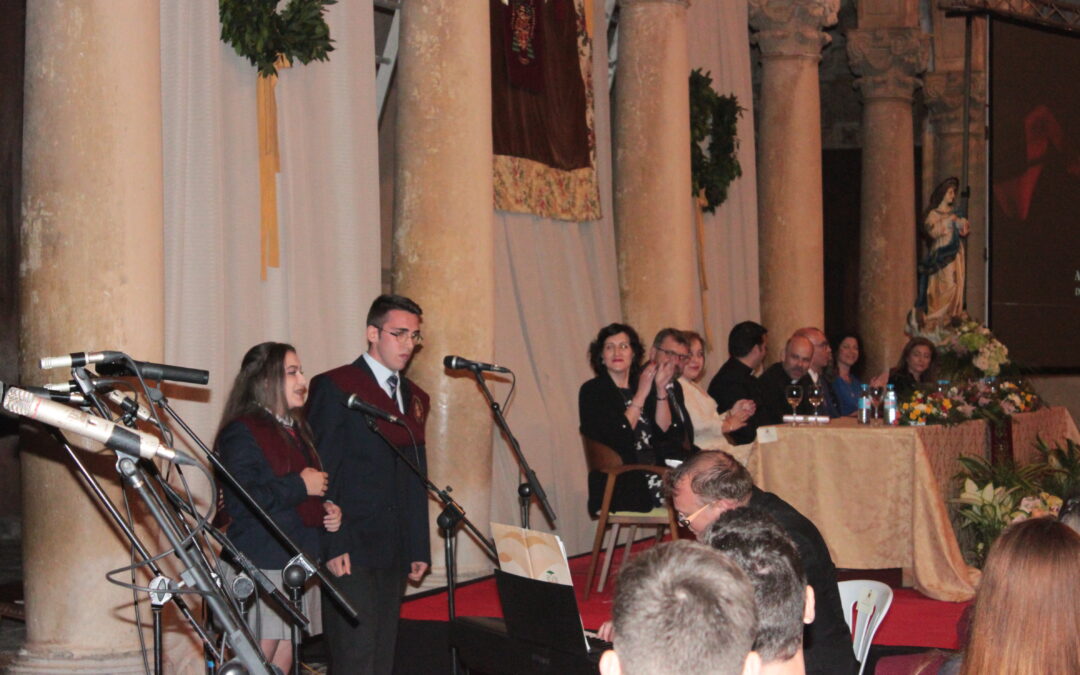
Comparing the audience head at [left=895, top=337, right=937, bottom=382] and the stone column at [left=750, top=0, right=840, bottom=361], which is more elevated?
the stone column at [left=750, top=0, right=840, bottom=361]

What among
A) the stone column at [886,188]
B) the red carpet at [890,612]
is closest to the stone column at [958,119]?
the stone column at [886,188]

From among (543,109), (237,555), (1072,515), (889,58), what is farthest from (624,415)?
(889,58)

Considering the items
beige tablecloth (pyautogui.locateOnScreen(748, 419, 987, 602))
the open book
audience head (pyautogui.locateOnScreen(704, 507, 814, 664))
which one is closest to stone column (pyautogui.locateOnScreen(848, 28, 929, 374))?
beige tablecloth (pyautogui.locateOnScreen(748, 419, 987, 602))

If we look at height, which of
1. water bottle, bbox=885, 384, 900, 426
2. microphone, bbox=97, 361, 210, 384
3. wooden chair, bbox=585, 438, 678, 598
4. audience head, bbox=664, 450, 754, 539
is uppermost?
microphone, bbox=97, 361, 210, 384

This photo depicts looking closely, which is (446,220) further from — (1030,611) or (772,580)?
(1030,611)

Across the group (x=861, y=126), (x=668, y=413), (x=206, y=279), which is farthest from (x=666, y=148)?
(x=861, y=126)

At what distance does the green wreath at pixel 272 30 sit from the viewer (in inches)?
226

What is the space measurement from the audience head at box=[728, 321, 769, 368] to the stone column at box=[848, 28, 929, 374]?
18.2 ft

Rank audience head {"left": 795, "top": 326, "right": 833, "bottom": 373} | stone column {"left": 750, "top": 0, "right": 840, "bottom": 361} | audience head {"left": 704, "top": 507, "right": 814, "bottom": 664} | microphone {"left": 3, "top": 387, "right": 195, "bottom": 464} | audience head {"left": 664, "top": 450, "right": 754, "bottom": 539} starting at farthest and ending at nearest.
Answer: stone column {"left": 750, "top": 0, "right": 840, "bottom": 361} < audience head {"left": 795, "top": 326, "right": 833, "bottom": 373} < audience head {"left": 664, "top": 450, "right": 754, "bottom": 539} < audience head {"left": 704, "top": 507, "right": 814, "bottom": 664} < microphone {"left": 3, "top": 387, "right": 195, "bottom": 464}

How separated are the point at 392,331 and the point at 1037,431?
5.19 meters

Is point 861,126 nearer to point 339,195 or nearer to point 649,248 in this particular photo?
point 649,248

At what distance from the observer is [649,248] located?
9.27 meters

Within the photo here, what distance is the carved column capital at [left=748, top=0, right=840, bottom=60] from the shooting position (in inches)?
444

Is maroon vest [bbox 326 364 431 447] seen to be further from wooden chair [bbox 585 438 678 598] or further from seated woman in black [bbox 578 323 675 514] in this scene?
seated woman in black [bbox 578 323 675 514]
